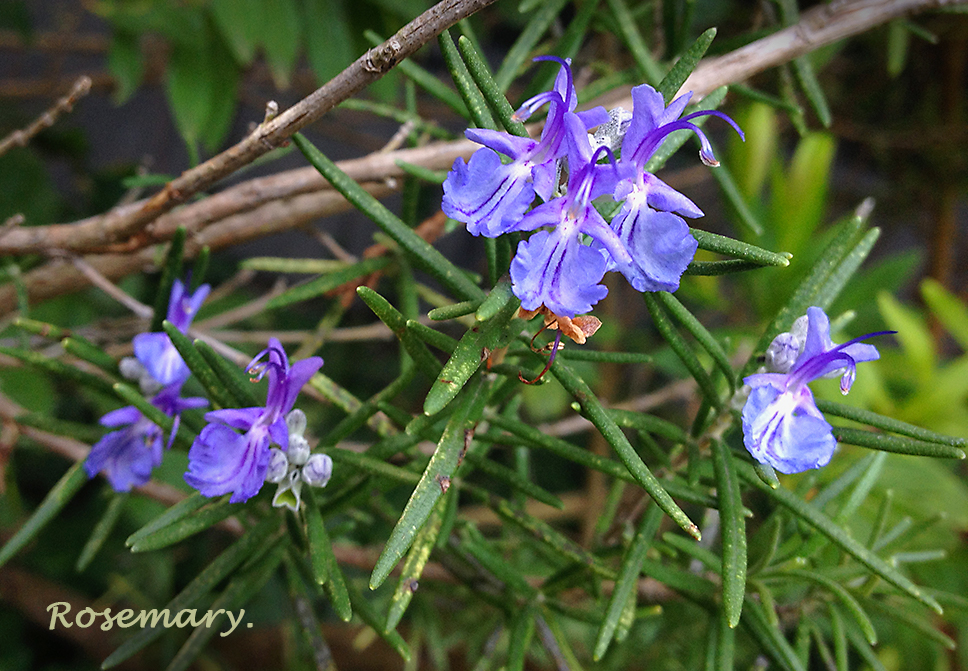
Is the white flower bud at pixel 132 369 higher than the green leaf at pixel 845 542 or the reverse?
the reverse

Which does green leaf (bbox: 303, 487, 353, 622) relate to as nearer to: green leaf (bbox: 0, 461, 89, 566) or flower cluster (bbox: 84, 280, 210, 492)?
flower cluster (bbox: 84, 280, 210, 492)

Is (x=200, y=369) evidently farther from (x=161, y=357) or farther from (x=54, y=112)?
(x=54, y=112)

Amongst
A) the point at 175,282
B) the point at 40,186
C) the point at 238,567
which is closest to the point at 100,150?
the point at 40,186

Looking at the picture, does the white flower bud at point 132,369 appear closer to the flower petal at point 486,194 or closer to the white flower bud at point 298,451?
the white flower bud at point 298,451

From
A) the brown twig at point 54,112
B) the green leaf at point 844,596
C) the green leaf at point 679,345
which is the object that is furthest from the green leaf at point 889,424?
the brown twig at point 54,112

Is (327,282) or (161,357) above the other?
(327,282)

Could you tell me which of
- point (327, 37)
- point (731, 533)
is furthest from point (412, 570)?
point (327, 37)

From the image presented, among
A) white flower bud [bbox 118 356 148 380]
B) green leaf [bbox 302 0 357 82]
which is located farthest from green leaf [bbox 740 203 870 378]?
green leaf [bbox 302 0 357 82]

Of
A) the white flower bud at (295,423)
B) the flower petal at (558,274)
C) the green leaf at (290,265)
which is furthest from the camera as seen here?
the green leaf at (290,265)
